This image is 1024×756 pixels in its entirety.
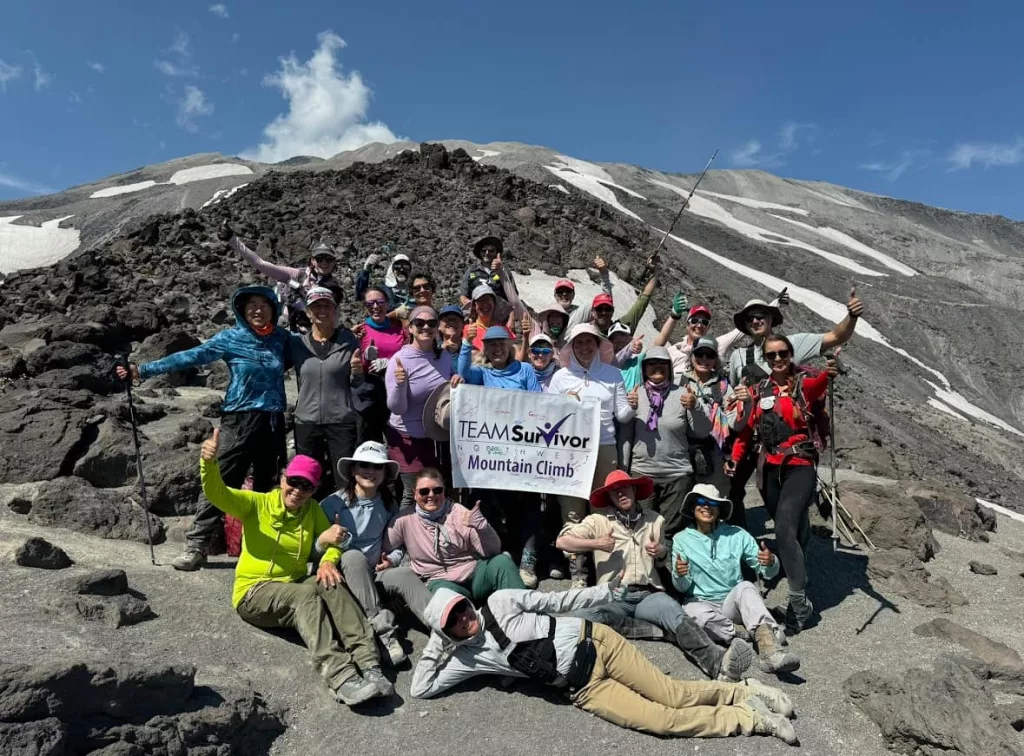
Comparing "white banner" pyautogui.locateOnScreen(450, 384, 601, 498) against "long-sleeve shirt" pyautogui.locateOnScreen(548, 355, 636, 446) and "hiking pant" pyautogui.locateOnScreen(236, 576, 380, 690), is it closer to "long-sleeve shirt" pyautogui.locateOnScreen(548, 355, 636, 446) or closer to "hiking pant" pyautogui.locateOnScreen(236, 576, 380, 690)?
"long-sleeve shirt" pyautogui.locateOnScreen(548, 355, 636, 446)

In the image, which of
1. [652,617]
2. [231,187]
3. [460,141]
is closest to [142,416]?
[652,617]

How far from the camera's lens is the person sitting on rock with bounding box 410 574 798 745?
4613 millimetres

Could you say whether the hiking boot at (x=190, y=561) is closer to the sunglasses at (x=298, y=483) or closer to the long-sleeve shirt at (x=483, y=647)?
the sunglasses at (x=298, y=483)

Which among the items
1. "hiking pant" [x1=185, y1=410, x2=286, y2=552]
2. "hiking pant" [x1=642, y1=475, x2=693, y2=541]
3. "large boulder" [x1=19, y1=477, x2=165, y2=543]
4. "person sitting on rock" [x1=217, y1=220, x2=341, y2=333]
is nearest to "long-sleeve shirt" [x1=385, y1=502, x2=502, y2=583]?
"hiking pant" [x1=185, y1=410, x2=286, y2=552]

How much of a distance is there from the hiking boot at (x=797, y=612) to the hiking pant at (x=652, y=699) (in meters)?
1.56

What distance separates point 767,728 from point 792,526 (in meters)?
1.95

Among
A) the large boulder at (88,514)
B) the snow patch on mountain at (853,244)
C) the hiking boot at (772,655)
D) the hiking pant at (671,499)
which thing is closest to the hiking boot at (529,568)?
the hiking pant at (671,499)

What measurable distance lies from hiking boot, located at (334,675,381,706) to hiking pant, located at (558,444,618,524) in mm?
2543

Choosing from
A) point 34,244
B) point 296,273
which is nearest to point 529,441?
point 296,273

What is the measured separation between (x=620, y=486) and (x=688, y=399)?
42.5 inches

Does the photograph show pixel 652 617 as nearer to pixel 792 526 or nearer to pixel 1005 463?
pixel 792 526

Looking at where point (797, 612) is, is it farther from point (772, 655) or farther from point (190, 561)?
point (190, 561)

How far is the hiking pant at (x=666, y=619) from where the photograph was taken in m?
5.23

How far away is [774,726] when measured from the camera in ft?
15.1
